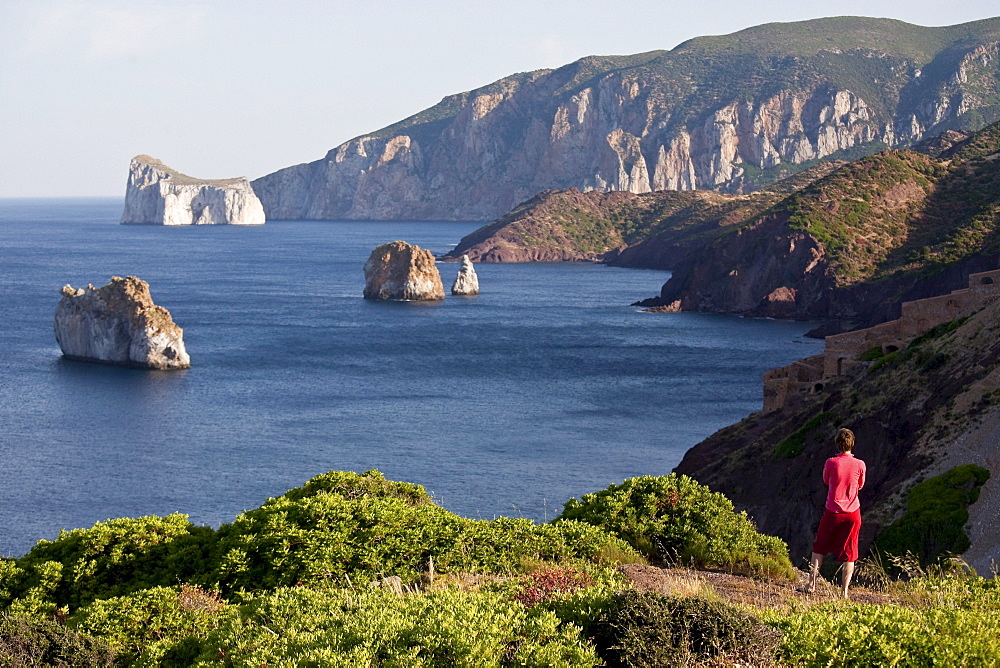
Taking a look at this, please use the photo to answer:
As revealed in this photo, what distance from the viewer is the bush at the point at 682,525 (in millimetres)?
20812

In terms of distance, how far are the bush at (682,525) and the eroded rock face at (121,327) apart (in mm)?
83495

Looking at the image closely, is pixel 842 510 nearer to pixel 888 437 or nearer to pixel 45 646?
pixel 45 646

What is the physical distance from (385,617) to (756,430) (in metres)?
43.0

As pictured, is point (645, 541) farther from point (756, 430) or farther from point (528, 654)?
point (756, 430)

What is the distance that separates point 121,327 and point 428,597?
93.3m

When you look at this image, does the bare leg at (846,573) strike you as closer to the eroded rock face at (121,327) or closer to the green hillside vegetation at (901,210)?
the eroded rock face at (121,327)

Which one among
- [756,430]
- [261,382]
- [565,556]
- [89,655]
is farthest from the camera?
[261,382]

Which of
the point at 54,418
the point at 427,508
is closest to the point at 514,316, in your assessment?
the point at 54,418

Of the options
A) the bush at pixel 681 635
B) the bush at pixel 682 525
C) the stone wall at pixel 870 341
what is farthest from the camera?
the stone wall at pixel 870 341

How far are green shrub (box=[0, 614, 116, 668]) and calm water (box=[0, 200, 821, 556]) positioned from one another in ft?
116

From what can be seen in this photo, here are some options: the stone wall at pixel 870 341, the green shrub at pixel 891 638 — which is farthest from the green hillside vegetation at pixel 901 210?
the green shrub at pixel 891 638

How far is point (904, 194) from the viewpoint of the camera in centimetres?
15388

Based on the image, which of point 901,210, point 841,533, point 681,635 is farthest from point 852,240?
point 681,635

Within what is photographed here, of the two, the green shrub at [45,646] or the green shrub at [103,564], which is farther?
the green shrub at [103,564]
